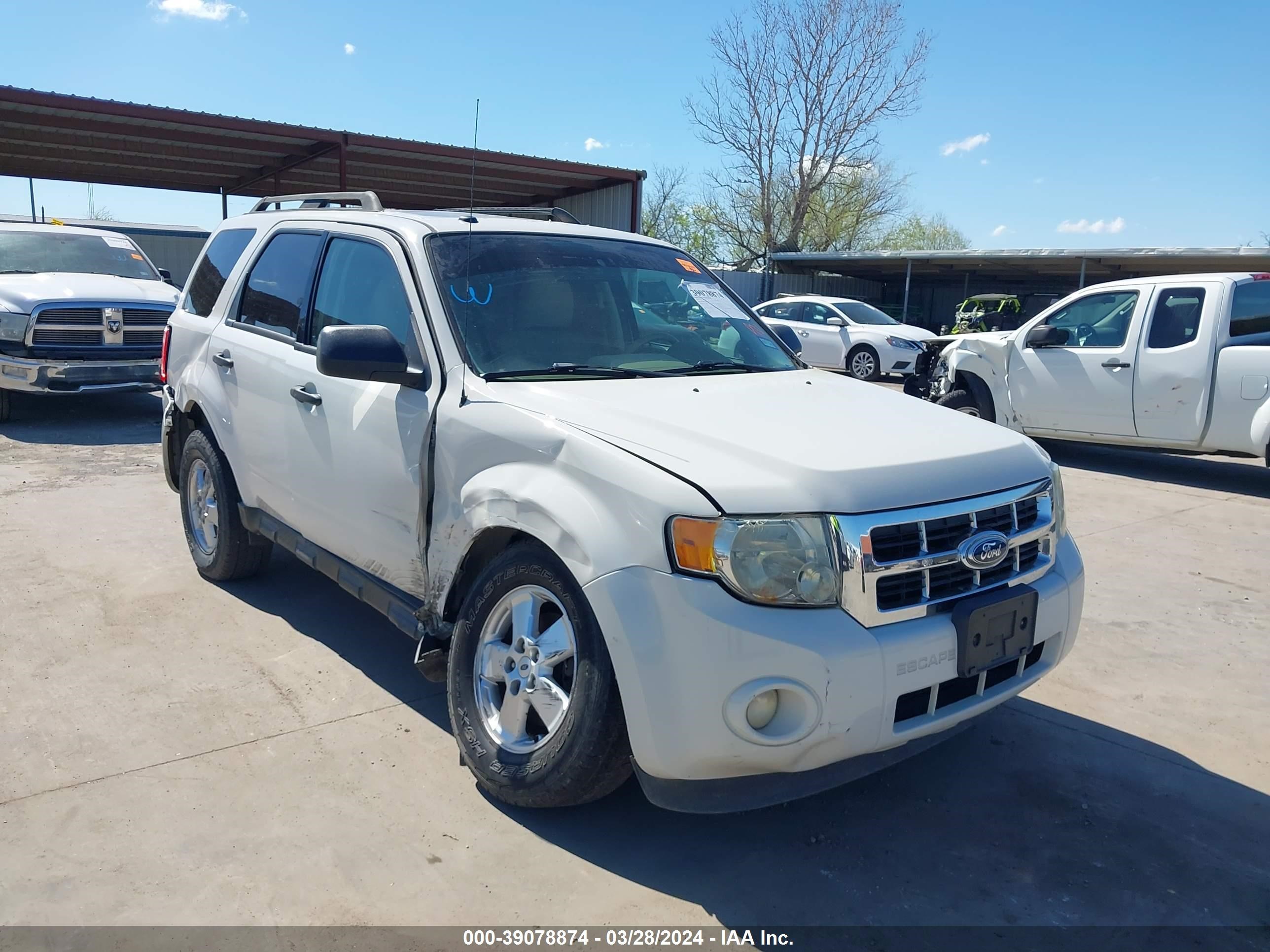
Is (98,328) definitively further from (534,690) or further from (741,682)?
(741,682)

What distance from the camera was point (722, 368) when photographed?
379 cm

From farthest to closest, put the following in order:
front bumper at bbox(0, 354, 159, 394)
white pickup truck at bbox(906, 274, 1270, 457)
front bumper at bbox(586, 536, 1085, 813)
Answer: front bumper at bbox(0, 354, 159, 394), white pickup truck at bbox(906, 274, 1270, 457), front bumper at bbox(586, 536, 1085, 813)

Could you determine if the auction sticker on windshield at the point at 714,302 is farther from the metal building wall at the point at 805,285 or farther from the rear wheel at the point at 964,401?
the metal building wall at the point at 805,285

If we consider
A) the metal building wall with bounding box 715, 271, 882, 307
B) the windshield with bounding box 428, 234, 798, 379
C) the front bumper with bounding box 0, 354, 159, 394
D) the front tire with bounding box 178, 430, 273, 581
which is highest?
the metal building wall with bounding box 715, 271, 882, 307

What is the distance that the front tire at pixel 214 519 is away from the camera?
4.76 m

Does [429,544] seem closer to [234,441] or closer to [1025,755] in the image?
[234,441]

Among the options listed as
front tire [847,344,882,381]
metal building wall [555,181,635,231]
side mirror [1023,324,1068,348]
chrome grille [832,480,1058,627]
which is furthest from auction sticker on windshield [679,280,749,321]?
metal building wall [555,181,635,231]

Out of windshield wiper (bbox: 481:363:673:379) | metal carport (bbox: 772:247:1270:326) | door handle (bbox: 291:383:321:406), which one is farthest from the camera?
metal carport (bbox: 772:247:1270:326)

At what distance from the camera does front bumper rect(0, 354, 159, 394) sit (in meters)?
9.33

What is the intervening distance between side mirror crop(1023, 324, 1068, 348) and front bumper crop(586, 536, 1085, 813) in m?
7.71

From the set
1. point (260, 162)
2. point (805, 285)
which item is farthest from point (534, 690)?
point (805, 285)

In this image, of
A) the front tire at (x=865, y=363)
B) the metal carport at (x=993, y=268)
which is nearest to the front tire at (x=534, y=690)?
the front tire at (x=865, y=363)

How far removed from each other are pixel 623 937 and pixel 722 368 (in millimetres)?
2111

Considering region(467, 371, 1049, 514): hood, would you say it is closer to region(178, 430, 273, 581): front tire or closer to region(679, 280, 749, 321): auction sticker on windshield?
region(679, 280, 749, 321): auction sticker on windshield
